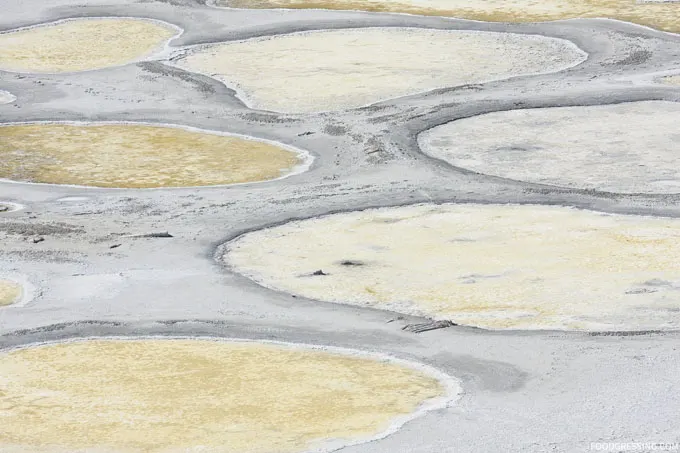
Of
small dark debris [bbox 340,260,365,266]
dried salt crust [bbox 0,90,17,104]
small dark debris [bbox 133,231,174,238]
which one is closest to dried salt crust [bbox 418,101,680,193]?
small dark debris [bbox 340,260,365,266]

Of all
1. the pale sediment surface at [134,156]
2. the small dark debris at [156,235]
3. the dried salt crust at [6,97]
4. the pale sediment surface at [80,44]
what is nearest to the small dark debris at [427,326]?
the small dark debris at [156,235]

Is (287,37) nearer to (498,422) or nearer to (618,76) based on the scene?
(618,76)

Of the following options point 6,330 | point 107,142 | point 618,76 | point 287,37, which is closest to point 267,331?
point 6,330

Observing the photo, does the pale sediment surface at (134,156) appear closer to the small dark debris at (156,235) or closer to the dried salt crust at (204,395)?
the small dark debris at (156,235)

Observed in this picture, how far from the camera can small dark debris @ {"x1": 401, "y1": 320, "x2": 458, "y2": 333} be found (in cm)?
1055

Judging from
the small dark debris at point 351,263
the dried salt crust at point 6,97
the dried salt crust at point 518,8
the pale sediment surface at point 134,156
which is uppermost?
the dried salt crust at point 518,8

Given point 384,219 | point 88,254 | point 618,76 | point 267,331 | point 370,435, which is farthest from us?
point 618,76

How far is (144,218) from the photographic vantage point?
14.3 m

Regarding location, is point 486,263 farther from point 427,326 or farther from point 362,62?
point 362,62

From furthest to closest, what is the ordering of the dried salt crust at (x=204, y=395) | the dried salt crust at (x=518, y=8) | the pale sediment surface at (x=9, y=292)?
the dried salt crust at (x=518, y=8) → the pale sediment surface at (x=9, y=292) → the dried salt crust at (x=204, y=395)

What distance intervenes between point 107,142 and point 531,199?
6210mm

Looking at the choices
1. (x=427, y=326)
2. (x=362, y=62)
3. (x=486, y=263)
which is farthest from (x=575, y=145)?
(x=427, y=326)

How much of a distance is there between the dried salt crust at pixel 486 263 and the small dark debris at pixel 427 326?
18 centimetres

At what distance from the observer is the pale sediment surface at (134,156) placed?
53.4 feet
